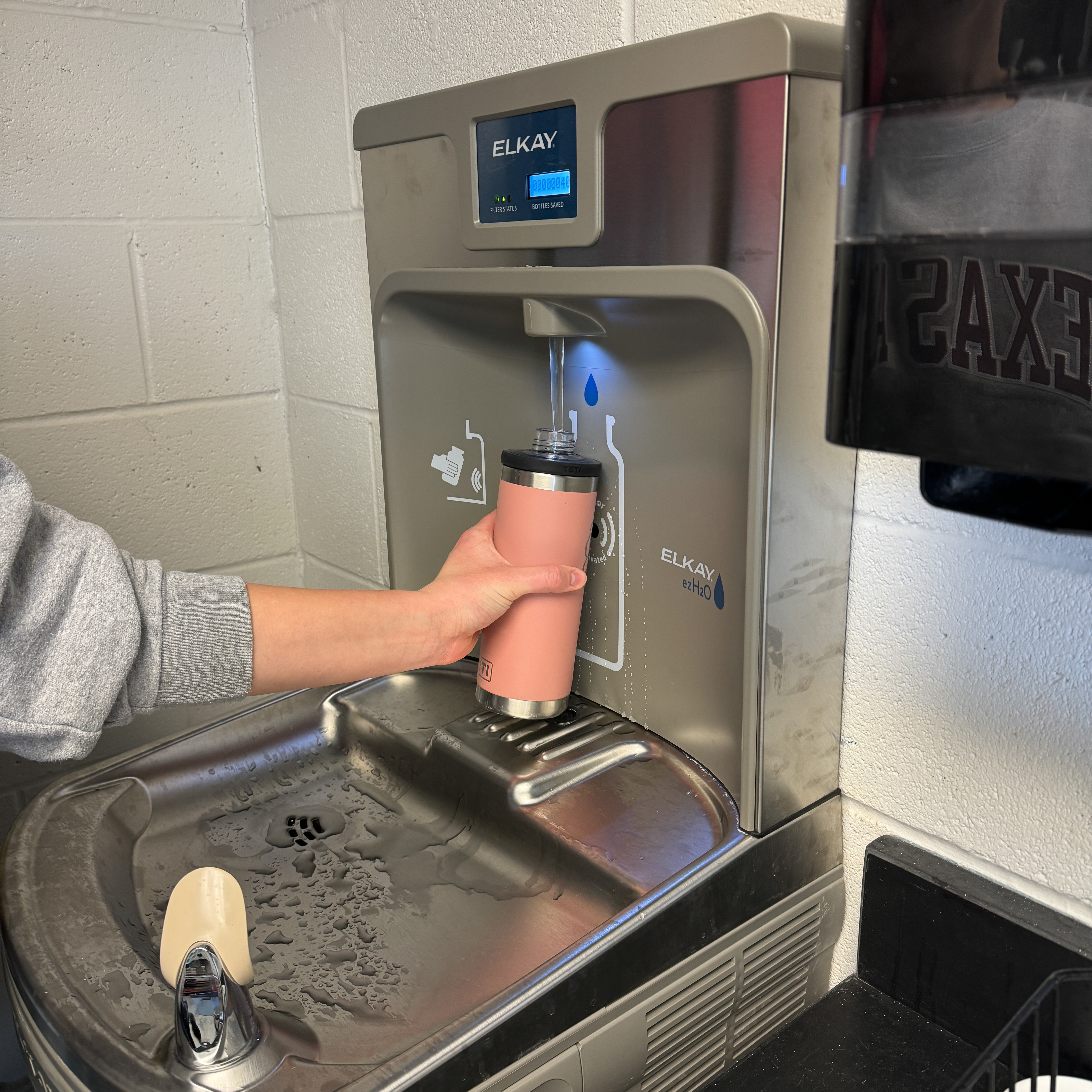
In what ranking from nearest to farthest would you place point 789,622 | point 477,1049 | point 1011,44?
point 1011,44 → point 477,1049 → point 789,622

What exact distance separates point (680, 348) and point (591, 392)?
11 centimetres

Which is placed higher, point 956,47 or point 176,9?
point 176,9

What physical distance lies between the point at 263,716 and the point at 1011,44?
29.5 inches

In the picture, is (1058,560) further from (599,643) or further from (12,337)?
(12,337)

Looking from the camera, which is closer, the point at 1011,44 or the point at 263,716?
the point at 1011,44

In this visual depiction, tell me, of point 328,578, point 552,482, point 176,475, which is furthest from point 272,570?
point 552,482

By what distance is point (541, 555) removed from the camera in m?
0.70

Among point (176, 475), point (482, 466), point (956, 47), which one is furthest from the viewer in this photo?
point (176, 475)

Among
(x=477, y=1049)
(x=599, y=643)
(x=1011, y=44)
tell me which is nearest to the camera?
(x=1011, y=44)

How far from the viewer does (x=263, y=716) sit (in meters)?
0.85

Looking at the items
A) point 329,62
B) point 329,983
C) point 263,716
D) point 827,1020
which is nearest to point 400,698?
point 263,716

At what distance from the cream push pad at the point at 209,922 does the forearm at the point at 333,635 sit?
0.59 feet

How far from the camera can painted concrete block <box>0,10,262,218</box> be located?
1.03 metres

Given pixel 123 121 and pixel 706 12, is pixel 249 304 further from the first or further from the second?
pixel 706 12
